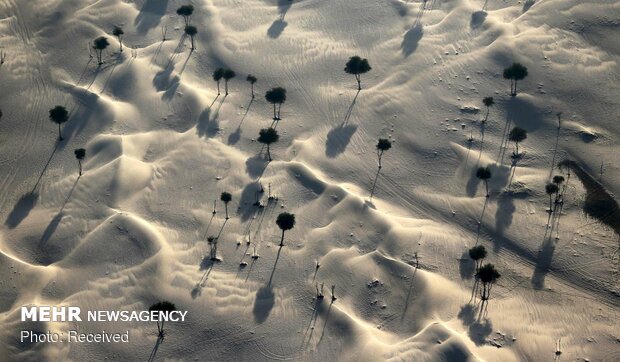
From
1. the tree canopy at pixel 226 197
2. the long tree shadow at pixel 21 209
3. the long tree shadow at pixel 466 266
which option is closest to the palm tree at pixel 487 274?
the long tree shadow at pixel 466 266

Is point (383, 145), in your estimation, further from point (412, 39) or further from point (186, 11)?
point (186, 11)

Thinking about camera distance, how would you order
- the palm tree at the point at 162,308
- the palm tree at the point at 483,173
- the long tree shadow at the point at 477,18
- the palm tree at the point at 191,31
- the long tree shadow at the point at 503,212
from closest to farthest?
the palm tree at the point at 162,308 < the long tree shadow at the point at 503,212 < the palm tree at the point at 483,173 < the palm tree at the point at 191,31 < the long tree shadow at the point at 477,18

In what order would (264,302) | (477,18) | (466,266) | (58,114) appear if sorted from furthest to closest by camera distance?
(477,18)
(58,114)
(466,266)
(264,302)

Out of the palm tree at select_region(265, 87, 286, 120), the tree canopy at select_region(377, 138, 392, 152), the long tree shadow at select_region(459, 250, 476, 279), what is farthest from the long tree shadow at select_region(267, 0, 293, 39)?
the long tree shadow at select_region(459, 250, 476, 279)

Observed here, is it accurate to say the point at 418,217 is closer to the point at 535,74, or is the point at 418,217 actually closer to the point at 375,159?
the point at 375,159

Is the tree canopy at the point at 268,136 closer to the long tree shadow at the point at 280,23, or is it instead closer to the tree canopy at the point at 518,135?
the long tree shadow at the point at 280,23

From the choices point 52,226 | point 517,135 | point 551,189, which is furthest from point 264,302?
point 517,135

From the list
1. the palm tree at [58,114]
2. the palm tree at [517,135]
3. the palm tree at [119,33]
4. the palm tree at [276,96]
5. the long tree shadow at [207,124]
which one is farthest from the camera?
the palm tree at [119,33]
